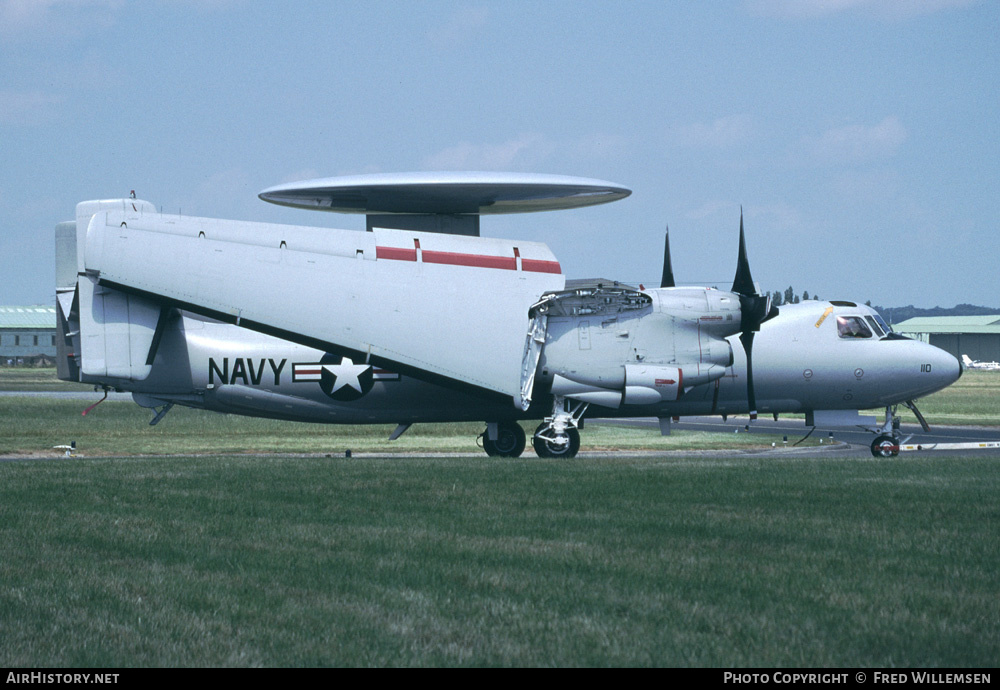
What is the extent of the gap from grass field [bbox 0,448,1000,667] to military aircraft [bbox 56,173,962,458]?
7.14 meters

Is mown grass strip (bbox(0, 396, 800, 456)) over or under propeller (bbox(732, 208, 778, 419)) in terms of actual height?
under

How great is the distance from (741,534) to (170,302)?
18119mm

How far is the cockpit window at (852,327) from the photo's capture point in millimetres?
30438

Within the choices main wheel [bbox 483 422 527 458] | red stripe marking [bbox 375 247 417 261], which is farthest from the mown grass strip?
red stripe marking [bbox 375 247 417 261]

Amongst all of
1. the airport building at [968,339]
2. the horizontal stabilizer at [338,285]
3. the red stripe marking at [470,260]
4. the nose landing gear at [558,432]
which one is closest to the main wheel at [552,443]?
the nose landing gear at [558,432]

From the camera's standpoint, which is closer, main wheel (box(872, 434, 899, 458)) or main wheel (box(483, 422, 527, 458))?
main wheel (box(872, 434, 899, 458))

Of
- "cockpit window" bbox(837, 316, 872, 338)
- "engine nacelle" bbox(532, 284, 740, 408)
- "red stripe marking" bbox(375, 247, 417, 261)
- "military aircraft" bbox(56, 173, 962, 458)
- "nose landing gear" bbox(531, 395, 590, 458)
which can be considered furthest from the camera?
"cockpit window" bbox(837, 316, 872, 338)

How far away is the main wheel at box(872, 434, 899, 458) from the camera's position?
3009 centimetres

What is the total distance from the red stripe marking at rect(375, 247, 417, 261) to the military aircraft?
0.13ft

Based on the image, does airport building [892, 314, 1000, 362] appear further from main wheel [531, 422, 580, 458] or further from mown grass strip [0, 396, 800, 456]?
main wheel [531, 422, 580, 458]

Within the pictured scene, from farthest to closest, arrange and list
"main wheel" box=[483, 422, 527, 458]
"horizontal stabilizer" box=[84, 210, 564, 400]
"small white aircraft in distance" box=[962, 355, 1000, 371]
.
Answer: "small white aircraft in distance" box=[962, 355, 1000, 371]
"main wheel" box=[483, 422, 527, 458]
"horizontal stabilizer" box=[84, 210, 564, 400]

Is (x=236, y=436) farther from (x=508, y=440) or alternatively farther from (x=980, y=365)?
(x=980, y=365)

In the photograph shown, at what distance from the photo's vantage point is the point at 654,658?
317 inches

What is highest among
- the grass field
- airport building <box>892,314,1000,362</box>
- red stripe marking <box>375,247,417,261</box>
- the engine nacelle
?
red stripe marking <box>375,247,417,261</box>
